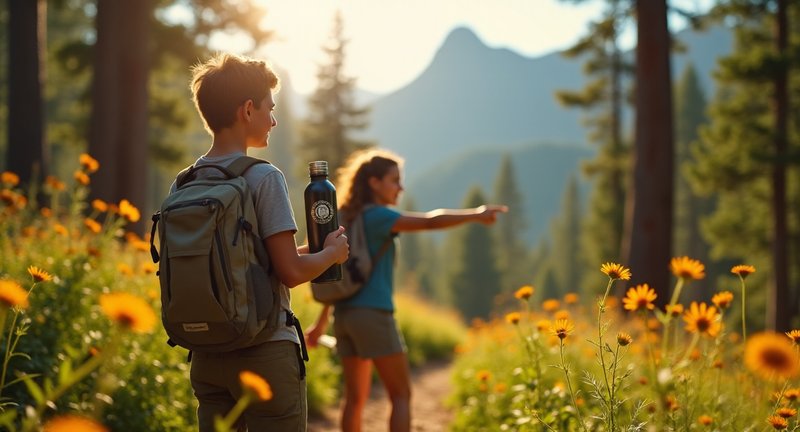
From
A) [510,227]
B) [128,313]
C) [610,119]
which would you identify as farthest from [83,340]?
[510,227]

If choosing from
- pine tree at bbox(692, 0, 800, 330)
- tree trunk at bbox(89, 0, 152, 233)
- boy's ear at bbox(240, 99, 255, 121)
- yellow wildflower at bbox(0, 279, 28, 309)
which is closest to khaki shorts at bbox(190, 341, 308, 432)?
boy's ear at bbox(240, 99, 255, 121)

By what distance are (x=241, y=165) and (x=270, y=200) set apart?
159mm

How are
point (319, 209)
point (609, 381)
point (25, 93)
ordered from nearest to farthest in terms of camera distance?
point (319, 209) → point (609, 381) → point (25, 93)

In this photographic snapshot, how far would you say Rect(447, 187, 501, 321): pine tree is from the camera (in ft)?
186

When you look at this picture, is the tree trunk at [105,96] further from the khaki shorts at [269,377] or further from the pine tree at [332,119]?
the pine tree at [332,119]

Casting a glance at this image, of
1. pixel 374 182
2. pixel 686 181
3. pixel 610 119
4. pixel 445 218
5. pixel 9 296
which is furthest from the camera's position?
pixel 686 181

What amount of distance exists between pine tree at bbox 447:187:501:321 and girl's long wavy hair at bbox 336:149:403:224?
2033 inches

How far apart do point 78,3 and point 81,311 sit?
25564mm

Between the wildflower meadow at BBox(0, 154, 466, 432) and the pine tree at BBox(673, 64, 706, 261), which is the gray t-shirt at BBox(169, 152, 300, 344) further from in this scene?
the pine tree at BBox(673, 64, 706, 261)

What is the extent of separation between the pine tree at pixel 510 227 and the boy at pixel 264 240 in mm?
64321

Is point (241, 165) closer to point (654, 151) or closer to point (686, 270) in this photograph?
point (686, 270)

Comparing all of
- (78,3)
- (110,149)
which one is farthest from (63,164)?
(110,149)

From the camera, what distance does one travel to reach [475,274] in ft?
188

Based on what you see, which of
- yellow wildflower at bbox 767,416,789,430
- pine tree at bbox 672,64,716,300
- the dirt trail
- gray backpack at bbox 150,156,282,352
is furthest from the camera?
pine tree at bbox 672,64,716,300
